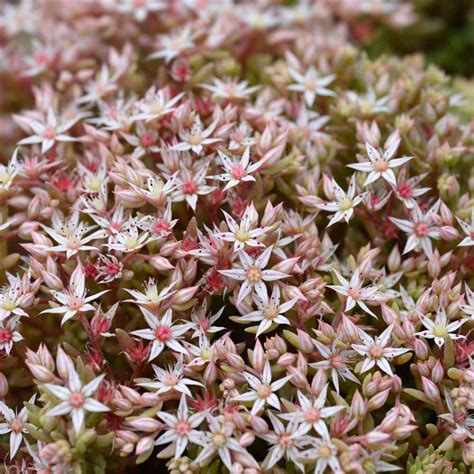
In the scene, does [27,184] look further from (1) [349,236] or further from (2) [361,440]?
(2) [361,440]

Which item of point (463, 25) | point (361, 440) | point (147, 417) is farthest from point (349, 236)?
point (463, 25)

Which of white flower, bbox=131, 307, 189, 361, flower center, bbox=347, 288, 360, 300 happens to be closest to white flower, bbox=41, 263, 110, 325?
white flower, bbox=131, 307, 189, 361

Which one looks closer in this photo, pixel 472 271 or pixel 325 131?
pixel 472 271

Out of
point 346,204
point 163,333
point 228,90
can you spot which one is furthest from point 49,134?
point 346,204

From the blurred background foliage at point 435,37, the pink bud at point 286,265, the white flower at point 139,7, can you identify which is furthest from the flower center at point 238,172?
the blurred background foliage at point 435,37

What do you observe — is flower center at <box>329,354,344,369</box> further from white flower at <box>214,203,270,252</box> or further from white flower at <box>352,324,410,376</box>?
white flower at <box>214,203,270,252</box>

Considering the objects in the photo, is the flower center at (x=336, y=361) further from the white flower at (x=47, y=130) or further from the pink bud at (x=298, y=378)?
the white flower at (x=47, y=130)
